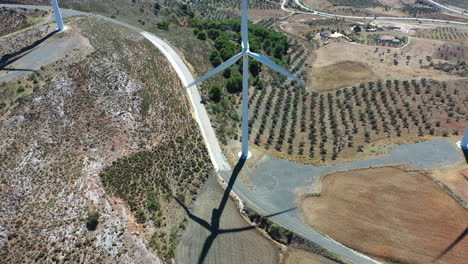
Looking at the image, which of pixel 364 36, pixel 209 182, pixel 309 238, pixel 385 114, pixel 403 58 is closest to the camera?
pixel 309 238

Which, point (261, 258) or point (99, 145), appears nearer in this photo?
point (261, 258)

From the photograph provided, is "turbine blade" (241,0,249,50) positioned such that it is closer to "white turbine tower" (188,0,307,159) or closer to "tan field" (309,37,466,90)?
"white turbine tower" (188,0,307,159)

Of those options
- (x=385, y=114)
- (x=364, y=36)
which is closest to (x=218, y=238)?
(x=385, y=114)

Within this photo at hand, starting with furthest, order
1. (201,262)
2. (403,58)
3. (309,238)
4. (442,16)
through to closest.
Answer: (442,16)
(403,58)
(309,238)
(201,262)

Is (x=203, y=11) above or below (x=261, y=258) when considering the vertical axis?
above

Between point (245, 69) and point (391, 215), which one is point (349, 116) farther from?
point (245, 69)

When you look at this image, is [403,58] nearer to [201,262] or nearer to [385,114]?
[385,114]

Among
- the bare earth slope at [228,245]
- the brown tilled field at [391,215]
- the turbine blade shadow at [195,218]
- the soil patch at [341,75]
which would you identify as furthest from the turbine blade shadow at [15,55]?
the soil patch at [341,75]

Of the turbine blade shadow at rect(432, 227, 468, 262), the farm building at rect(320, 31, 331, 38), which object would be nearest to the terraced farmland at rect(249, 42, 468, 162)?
the turbine blade shadow at rect(432, 227, 468, 262)
